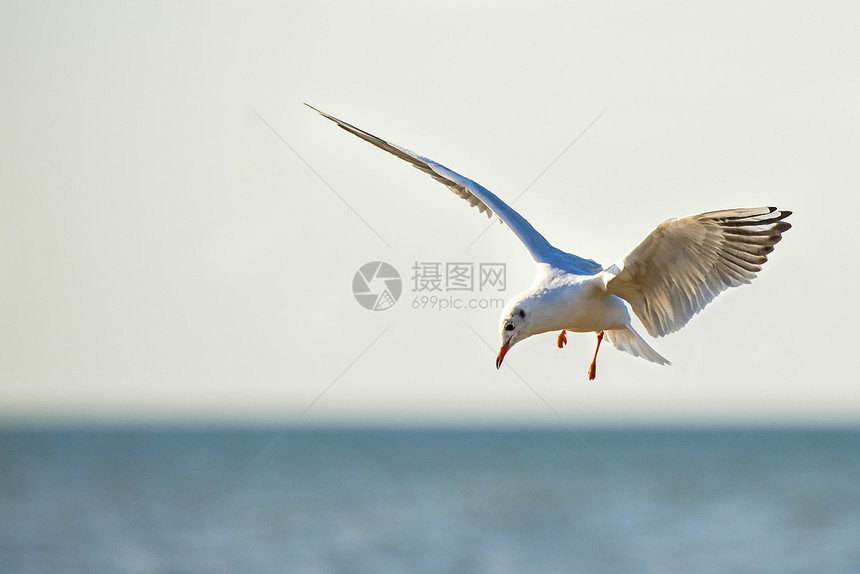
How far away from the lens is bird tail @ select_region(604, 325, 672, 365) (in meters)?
7.79

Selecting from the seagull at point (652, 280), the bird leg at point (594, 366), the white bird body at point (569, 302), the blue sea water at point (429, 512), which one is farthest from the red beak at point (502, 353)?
the blue sea water at point (429, 512)

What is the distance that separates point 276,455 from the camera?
5803cm

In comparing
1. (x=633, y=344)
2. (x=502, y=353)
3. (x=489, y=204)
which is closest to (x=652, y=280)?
(x=633, y=344)

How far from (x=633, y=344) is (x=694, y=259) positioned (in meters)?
0.93

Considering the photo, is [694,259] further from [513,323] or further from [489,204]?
[489,204]

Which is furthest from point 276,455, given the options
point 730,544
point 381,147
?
point 381,147

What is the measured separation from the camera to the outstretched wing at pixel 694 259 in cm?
694

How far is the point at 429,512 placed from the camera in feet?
108

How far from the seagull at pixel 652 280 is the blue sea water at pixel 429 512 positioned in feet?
54.4

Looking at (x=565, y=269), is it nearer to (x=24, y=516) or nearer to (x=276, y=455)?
(x=24, y=516)

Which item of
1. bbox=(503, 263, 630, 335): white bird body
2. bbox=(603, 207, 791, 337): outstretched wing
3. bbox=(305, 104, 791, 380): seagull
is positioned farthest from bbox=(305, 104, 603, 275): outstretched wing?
bbox=(603, 207, 791, 337): outstretched wing

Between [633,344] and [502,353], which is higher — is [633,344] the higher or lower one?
the higher one

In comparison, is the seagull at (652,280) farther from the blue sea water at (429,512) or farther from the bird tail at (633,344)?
the blue sea water at (429,512)

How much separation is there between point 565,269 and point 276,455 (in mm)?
51849
